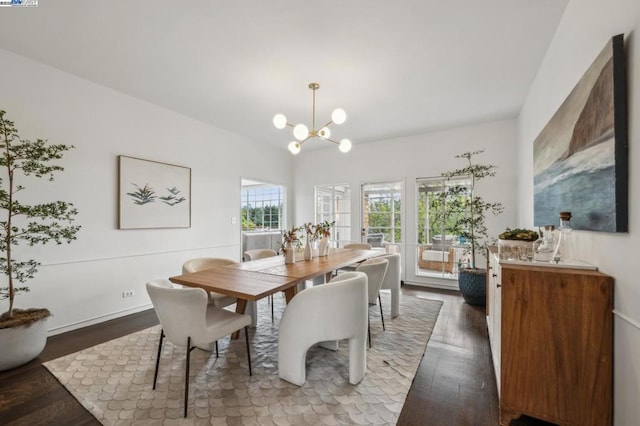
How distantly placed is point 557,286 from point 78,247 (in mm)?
4183

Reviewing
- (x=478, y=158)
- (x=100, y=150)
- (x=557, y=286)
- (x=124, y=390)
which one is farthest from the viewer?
(x=478, y=158)

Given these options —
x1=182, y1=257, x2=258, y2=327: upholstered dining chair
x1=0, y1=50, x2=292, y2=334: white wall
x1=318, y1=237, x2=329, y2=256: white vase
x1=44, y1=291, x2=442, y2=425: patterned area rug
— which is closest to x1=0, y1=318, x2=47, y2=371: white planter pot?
x1=44, y1=291, x2=442, y2=425: patterned area rug

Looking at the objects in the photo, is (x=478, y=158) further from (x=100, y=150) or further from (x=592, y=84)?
(x=100, y=150)

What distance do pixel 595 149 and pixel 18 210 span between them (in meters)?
4.10

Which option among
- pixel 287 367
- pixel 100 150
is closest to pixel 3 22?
pixel 100 150

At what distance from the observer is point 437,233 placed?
477cm

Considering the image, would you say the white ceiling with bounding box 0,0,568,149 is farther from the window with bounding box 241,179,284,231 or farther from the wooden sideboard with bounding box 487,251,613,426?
the window with bounding box 241,179,284,231

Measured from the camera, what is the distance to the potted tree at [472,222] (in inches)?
143

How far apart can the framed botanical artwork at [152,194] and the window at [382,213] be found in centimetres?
327

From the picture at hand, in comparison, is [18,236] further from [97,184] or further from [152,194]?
[152,194]

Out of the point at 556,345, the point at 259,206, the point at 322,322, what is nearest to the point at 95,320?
the point at 322,322

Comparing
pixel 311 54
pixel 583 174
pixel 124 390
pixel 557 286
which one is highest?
pixel 311 54

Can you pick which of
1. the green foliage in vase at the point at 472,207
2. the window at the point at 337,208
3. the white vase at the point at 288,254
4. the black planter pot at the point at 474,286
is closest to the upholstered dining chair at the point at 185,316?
the white vase at the point at 288,254

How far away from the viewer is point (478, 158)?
14.4 feet
